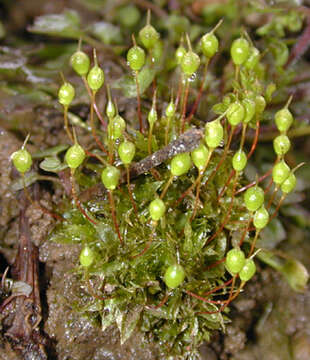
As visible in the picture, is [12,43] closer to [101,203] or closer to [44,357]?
[101,203]

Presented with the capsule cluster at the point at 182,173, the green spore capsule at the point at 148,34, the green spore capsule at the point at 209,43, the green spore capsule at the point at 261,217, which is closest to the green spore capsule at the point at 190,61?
the capsule cluster at the point at 182,173

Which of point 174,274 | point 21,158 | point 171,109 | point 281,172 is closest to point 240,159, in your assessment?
point 281,172

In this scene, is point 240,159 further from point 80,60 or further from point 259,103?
point 80,60

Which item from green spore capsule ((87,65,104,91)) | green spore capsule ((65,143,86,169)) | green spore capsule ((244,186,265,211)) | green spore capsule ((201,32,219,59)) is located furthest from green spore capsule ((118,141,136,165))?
green spore capsule ((201,32,219,59))

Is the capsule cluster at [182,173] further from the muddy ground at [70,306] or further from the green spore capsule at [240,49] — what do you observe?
the muddy ground at [70,306]

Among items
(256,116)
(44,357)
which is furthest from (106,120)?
(44,357)

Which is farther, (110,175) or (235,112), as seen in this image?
(235,112)
